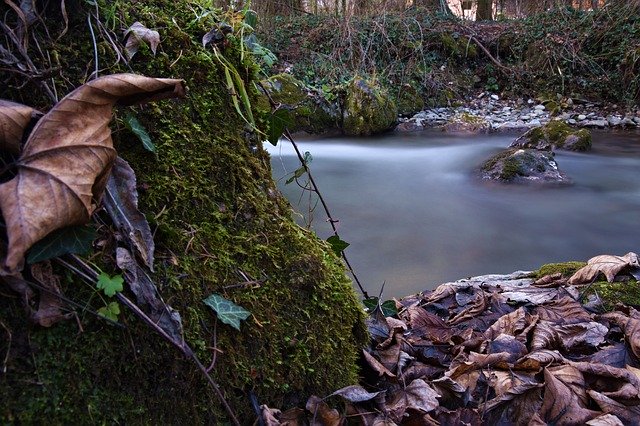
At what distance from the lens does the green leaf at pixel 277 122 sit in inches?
67.6

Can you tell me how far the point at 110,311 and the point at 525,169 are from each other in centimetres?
752

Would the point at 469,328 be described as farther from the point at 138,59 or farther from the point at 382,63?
the point at 382,63

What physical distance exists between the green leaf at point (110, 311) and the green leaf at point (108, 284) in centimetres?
3

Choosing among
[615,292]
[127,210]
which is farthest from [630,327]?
[127,210]

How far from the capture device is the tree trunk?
17047mm

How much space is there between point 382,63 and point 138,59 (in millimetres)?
12630

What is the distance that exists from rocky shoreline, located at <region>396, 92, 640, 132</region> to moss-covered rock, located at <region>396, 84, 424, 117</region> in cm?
17

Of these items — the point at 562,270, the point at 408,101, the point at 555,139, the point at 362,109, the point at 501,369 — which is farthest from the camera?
the point at 408,101

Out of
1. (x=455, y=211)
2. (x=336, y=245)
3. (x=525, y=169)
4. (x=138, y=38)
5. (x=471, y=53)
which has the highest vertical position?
(x=471, y=53)

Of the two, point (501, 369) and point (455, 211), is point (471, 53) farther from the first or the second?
point (501, 369)

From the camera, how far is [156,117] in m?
1.40

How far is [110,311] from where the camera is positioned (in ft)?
3.49

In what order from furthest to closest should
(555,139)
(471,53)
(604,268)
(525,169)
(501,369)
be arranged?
(471,53) < (555,139) < (525,169) < (604,268) < (501,369)

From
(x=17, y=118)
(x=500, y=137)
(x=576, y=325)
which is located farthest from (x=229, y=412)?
(x=500, y=137)
